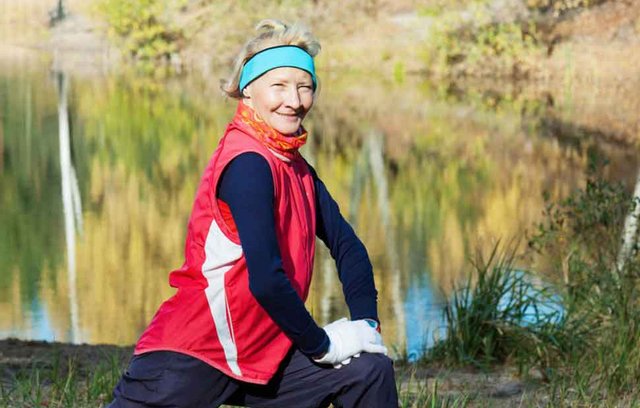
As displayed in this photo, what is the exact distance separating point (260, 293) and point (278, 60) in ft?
2.20

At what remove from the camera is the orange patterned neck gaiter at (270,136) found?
3533 mm

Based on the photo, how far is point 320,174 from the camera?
Answer: 2111 centimetres

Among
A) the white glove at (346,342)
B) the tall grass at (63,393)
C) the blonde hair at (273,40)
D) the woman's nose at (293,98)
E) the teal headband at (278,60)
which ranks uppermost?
the blonde hair at (273,40)

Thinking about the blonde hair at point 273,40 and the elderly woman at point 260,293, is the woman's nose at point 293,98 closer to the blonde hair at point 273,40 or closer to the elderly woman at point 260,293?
the elderly woman at point 260,293

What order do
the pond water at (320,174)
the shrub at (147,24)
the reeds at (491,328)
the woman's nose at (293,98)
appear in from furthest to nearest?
the shrub at (147,24) → the pond water at (320,174) → the reeds at (491,328) → the woman's nose at (293,98)

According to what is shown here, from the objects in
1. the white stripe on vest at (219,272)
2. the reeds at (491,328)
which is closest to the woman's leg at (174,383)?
the white stripe on vest at (219,272)

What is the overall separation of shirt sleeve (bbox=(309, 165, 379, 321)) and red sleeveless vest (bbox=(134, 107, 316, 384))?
0.20 m

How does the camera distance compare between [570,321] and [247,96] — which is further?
[570,321]

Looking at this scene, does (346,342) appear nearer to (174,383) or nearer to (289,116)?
(174,383)

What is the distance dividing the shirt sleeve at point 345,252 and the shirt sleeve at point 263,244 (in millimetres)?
345

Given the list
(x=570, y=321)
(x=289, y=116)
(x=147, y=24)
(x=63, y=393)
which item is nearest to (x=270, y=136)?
(x=289, y=116)

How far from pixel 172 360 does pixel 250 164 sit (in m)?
0.58

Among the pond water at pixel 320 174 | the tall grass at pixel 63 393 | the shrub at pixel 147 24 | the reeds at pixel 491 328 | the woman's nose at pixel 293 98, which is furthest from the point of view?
the shrub at pixel 147 24

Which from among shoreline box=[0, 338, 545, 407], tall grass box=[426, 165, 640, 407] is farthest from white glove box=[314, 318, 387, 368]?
tall grass box=[426, 165, 640, 407]
